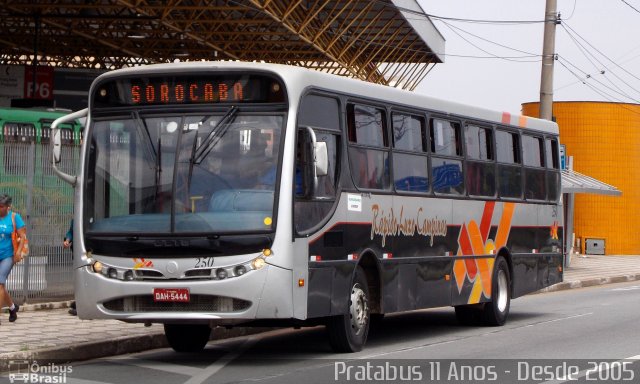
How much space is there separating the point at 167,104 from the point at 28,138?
677 cm

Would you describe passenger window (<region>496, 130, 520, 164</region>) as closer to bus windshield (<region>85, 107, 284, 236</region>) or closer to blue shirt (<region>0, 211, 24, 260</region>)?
bus windshield (<region>85, 107, 284, 236</region>)

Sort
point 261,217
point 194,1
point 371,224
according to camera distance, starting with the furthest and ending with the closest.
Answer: point 194,1 → point 371,224 → point 261,217

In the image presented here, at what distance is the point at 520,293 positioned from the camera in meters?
19.6

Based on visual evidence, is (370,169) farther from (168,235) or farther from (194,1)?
(194,1)

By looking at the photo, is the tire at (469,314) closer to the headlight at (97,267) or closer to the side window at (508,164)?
the side window at (508,164)

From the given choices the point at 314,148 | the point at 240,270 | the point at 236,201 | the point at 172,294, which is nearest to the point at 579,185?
the point at 314,148

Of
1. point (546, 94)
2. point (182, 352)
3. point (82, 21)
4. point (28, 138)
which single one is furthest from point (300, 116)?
point (82, 21)

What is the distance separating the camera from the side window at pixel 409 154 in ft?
51.3

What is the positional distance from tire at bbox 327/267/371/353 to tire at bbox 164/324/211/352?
163 cm

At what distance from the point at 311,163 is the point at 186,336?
3.05 metres

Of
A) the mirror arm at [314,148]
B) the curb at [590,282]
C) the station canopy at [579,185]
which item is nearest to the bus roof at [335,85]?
the mirror arm at [314,148]

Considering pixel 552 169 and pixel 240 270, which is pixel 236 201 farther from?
pixel 552 169

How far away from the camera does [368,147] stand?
1489 cm

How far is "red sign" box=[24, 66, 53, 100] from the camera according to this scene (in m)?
40.8
